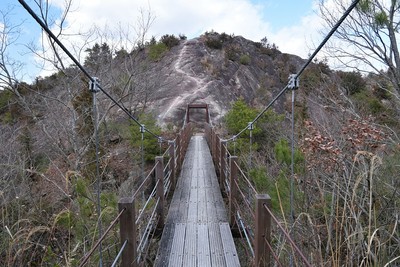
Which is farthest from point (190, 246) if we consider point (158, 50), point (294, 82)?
point (158, 50)

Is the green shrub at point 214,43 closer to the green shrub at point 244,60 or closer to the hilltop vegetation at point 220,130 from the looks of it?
the hilltop vegetation at point 220,130

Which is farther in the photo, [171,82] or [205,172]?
[171,82]

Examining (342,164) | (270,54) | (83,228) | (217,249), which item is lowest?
(217,249)

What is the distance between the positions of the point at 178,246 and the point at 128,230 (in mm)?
1037

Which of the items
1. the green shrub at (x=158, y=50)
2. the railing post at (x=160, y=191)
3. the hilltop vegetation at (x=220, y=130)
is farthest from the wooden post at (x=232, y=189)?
the green shrub at (x=158, y=50)

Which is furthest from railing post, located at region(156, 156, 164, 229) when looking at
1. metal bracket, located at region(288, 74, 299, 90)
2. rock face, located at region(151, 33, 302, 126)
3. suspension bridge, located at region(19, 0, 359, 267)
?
rock face, located at region(151, 33, 302, 126)

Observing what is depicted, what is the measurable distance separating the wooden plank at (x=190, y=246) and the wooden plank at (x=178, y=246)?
33mm

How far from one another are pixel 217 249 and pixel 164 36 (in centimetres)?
2507

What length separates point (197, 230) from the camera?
3076 millimetres

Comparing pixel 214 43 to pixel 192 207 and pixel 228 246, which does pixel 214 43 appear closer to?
pixel 192 207

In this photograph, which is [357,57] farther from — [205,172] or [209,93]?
[209,93]

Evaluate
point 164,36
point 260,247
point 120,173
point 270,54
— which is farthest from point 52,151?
point 270,54

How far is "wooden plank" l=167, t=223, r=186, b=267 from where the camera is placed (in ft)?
8.00

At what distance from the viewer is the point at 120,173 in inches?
374
